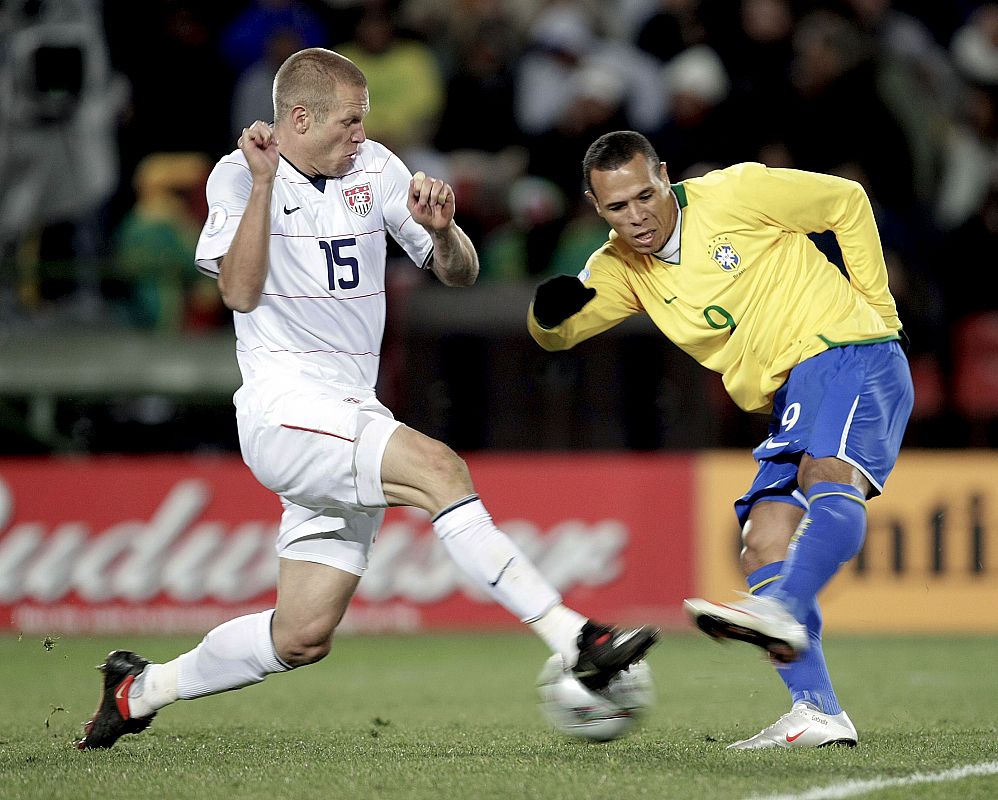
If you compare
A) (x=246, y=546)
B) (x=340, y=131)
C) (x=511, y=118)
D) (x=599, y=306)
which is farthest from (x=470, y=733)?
(x=511, y=118)

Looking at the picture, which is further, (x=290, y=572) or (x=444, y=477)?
(x=290, y=572)

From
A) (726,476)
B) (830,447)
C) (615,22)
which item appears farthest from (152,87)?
(830,447)

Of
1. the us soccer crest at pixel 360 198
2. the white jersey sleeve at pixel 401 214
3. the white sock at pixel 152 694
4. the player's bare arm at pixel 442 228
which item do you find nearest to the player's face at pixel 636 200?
the player's bare arm at pixel 442 228

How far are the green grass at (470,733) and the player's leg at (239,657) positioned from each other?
15 centimetres

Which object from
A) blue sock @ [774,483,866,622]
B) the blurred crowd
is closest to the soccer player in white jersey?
blue sock @ [774,483,866,622]

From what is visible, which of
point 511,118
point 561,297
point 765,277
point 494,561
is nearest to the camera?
point 494,561

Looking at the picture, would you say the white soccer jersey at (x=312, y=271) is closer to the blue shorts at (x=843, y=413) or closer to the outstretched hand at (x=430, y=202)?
the outstretched hand at (x=430, y=202)

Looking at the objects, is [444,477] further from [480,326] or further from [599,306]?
[480,326]

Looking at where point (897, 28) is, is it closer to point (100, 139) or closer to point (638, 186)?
point (100, 139)

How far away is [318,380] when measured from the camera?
531cm

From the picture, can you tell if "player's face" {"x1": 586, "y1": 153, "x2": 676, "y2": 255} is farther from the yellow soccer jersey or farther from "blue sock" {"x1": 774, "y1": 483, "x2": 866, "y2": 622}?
"blue sock" {"x1": 774, "y1": 483, "x2": 866, "y2": 622}

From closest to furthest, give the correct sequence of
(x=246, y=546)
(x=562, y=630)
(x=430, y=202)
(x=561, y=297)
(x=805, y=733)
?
1. (x=562, y=630)
2. (x=430, y=202)
3. (x=805, y=733)
4. (x=561, y=297)
5. (x=246, y=546)

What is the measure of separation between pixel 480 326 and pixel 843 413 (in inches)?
247

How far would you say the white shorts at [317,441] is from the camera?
505cm
